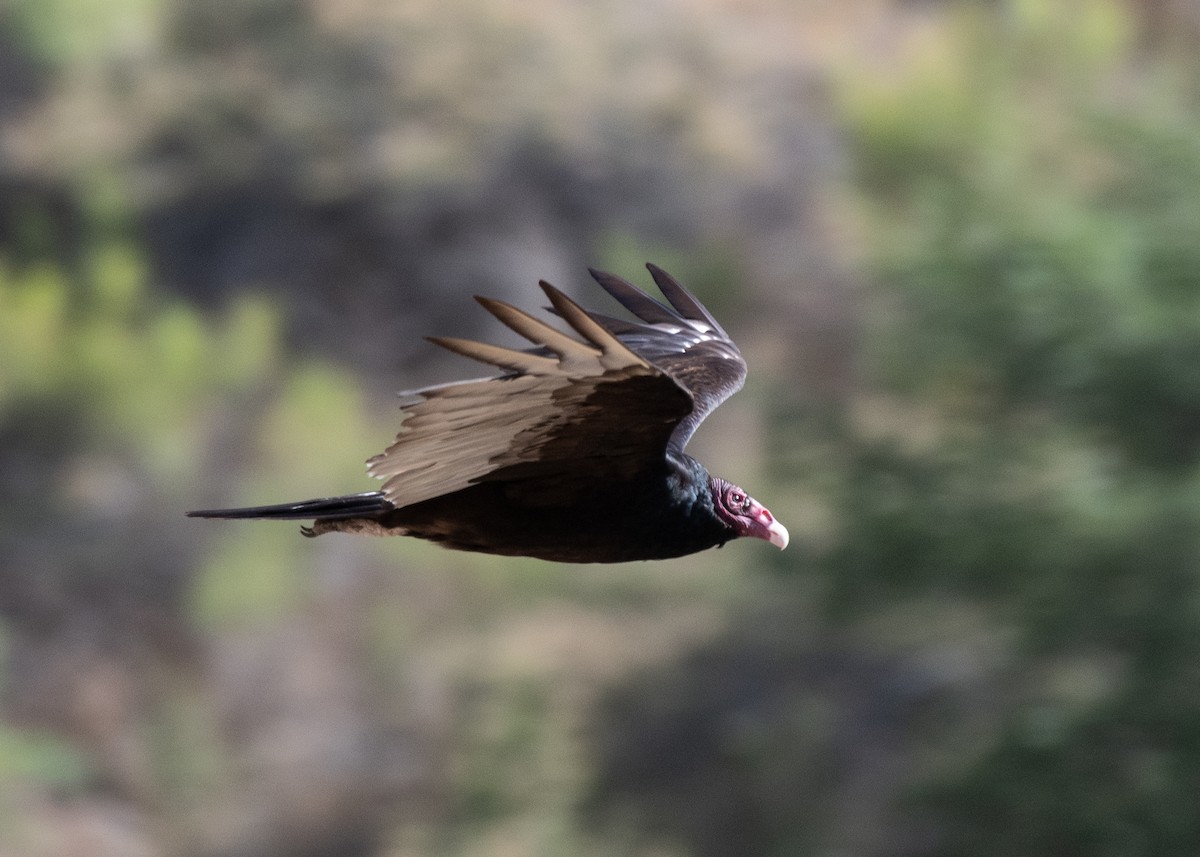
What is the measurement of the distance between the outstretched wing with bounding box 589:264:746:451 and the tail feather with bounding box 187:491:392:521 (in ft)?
2.41

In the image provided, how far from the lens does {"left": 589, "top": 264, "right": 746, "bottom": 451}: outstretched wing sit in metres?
3.30

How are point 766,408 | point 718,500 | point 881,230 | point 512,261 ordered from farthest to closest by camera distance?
1. point 512,261
2. point 881,230
3. point 766,408
4. point 718,500

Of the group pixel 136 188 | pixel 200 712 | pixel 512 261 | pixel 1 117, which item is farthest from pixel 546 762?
pixel 1 117

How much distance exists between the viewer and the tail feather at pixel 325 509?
2.56m

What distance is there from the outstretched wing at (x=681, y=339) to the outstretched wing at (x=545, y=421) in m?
0.71

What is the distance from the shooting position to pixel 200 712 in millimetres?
12297

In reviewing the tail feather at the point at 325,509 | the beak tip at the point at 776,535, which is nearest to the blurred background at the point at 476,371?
the beak tip at the point at 776,535

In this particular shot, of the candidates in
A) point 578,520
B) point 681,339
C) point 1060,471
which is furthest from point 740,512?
point 1060,471

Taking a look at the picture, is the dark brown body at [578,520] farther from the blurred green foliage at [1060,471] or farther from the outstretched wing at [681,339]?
the blurred green foliage at [1060,471]

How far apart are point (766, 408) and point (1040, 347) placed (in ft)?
4.98

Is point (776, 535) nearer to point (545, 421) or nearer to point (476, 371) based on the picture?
point (545, 421)

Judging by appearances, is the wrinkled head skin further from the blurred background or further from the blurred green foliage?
the blurred background

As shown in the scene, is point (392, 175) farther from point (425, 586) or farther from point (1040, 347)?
point (1040, 347)

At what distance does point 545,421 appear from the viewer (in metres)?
2.36
